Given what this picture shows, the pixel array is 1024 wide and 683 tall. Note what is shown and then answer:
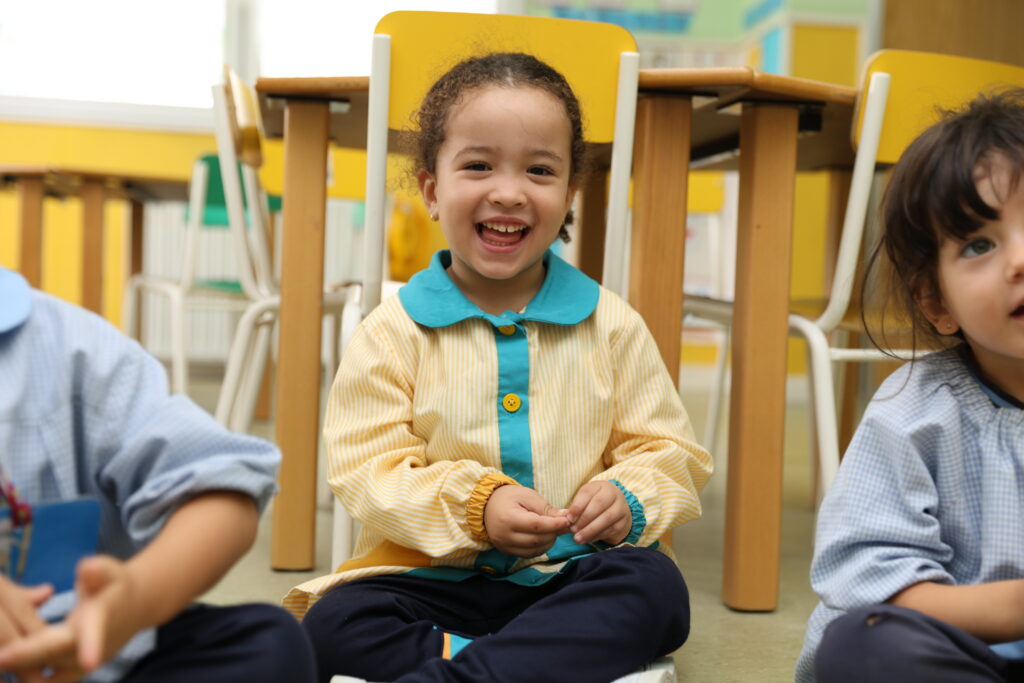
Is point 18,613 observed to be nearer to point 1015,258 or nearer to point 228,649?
point 228,649

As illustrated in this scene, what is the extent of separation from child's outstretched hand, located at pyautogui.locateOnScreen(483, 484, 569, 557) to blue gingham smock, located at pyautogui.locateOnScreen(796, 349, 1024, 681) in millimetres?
269

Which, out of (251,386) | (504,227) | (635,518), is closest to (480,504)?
(635,518)

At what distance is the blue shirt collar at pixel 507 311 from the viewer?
117 centimetres

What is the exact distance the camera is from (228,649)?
0.73 metres

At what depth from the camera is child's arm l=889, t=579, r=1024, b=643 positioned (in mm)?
784

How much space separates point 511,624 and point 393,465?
0.22m

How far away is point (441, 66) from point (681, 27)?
11.8ft

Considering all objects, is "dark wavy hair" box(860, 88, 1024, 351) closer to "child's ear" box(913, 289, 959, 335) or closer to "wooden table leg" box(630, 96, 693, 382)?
Answer: "child's ear" box(913, 289, 959, 335)

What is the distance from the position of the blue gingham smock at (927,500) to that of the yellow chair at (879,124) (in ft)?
1.92

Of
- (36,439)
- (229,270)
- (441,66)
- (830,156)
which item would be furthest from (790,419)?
(36,439)

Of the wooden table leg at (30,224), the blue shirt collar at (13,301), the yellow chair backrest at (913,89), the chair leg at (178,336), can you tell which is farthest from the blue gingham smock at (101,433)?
the wooden table leg at (30,224)

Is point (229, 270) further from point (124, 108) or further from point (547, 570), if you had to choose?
point (547, 570)

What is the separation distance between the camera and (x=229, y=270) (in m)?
4.47

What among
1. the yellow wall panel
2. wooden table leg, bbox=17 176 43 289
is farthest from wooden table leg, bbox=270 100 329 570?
the yellow wall panel
